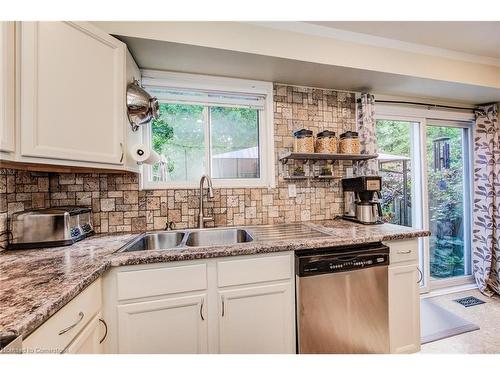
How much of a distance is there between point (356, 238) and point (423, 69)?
163cm

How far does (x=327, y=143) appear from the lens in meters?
2.01

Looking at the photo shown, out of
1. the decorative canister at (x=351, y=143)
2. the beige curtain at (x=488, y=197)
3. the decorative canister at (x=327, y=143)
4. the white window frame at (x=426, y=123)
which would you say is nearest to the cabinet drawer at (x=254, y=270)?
the decorative canister at (x=327, y=143)

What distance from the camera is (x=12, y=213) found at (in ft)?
4.27

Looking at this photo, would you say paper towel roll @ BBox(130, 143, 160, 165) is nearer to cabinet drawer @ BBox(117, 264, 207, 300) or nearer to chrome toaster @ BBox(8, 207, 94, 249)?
chrome toaster @ BBox(8, 207, 94, 249)

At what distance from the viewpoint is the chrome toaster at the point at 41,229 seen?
49.9 inches

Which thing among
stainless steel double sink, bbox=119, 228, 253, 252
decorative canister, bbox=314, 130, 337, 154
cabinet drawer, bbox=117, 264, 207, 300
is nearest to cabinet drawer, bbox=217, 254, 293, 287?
cabinet drawer, bbox=117, 264, 207, 300

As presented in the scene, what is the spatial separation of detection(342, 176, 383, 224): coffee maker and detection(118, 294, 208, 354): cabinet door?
141cm

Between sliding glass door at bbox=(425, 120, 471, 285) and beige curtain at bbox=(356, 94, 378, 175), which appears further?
sliding glass door at bbox=(425, 120, 471, 285)

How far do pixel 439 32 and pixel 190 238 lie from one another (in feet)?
8.08

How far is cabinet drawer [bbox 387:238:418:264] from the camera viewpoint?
5.14 feet

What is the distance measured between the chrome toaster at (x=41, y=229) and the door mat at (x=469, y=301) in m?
3.52

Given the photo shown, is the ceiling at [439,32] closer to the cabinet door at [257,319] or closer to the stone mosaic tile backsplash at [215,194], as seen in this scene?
A: the stone mosaic tile backsplash at [215,194]
